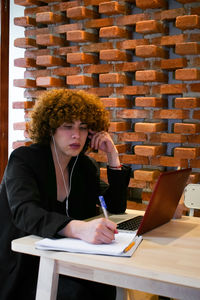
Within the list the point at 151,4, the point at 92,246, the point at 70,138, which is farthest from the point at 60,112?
the point at 151,4

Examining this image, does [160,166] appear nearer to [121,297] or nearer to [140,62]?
[140,62]

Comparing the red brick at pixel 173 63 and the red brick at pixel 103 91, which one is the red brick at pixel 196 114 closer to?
the red brick at pixel 173 63

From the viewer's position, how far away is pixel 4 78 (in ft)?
13.3

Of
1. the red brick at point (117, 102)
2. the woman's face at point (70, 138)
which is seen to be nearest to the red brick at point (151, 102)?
the red brick at point (117, 102)

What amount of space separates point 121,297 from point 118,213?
426 mm

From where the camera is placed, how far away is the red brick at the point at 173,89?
3.09 metres

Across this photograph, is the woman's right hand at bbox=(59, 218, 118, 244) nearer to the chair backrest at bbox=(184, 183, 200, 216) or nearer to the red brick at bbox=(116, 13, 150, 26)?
the chair backrest at bbox=(184, 183, 200, 216)

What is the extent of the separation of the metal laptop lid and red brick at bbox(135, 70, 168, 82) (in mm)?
1359

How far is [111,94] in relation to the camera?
3.43m

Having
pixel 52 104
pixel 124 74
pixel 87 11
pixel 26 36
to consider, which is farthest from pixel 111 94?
pixel 52 104

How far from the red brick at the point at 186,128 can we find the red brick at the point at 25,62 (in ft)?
4.52

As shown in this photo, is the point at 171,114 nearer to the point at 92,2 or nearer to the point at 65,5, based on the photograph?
the point at 92,2

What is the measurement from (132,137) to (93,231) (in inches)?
71.1

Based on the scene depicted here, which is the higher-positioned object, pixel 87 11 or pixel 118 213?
pixel 87 11
